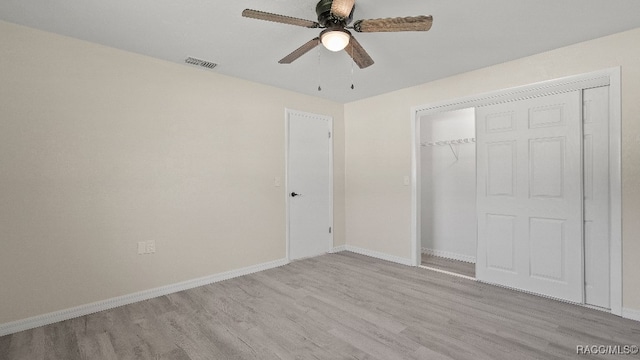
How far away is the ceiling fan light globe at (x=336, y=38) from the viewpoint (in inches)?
77.5

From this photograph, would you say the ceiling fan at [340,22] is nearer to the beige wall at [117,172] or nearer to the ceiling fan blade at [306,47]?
the ceiling fan blade at [306,47]

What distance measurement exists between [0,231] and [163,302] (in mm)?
1391

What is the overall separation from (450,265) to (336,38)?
3.43 meters

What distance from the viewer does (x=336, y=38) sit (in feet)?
6.52

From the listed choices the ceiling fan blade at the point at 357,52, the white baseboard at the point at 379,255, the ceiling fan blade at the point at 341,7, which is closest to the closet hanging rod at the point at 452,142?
the white baseboard at the point at 379,255

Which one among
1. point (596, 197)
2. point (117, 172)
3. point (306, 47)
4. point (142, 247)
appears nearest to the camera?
point (306, 47)

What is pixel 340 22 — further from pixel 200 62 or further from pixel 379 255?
pixel 379 255

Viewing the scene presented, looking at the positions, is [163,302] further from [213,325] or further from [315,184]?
[315,184]

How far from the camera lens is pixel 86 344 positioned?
86.7 inches

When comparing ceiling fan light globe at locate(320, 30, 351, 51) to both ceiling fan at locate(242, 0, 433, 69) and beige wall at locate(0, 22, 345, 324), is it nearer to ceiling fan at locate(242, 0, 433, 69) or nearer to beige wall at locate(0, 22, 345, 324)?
ceiling fan at locate(242, 0, 433, 69)

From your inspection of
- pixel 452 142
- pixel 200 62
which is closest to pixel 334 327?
pixel 200 62

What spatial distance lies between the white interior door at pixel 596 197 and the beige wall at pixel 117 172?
11.2ft

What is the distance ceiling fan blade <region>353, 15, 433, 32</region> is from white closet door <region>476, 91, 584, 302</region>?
6.53 ft

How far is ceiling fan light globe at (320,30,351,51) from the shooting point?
197 cm
